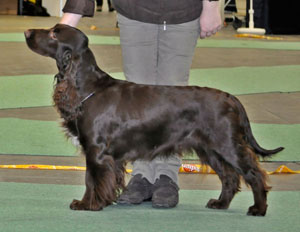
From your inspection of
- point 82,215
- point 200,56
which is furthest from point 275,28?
point 82,215

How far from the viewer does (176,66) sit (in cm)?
410

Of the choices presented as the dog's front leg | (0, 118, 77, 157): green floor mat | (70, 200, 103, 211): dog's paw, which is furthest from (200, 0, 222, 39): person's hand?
(0, 118, 77, 157): green floor mat

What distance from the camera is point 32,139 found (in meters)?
5.82

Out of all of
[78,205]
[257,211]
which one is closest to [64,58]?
[78,205]

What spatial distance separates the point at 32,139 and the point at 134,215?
89.5 inches

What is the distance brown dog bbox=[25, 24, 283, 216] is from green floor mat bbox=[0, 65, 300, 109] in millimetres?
3643

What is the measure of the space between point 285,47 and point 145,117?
10059mm

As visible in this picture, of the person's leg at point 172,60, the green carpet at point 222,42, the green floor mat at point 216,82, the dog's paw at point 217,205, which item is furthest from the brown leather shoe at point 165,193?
the green carpet at point 222,42

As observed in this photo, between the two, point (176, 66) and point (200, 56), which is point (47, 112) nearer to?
point (176, 66)

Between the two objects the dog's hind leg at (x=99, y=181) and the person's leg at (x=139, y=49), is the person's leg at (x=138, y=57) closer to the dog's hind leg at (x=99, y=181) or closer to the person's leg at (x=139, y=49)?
the person's leg at (x=139, y=49)

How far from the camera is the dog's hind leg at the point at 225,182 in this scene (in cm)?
390

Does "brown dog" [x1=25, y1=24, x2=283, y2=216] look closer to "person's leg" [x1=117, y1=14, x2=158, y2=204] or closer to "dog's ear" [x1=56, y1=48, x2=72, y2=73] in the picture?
"dog's ear" [x1=56, y1=48, x2=72, y2=73]

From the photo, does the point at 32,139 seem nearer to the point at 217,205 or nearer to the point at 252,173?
the point at 217,205

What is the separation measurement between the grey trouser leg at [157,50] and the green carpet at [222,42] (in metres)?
9.00
